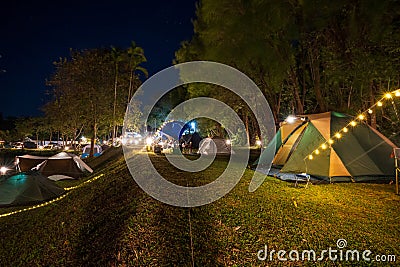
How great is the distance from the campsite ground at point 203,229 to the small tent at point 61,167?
6.68 meters

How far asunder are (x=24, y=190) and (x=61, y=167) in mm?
5050

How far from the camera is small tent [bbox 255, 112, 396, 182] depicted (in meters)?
9.01

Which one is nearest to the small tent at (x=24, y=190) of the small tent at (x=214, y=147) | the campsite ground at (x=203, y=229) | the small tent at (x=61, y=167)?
the campsite ground at (x=203, y=229)

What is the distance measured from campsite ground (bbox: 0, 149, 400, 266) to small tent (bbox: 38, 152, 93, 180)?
6678 mm

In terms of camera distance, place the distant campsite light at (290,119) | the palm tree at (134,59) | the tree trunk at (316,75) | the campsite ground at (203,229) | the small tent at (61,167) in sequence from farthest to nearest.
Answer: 1. the palm tree at (134,59)
2. the small tent at (61,167)
3. the tree trunk at (316,75)
4. the distant campsite light at (290,119)
5. the campsite ground at (203,229)

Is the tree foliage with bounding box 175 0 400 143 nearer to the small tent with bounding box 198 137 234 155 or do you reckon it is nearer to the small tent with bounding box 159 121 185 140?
the small tent with bounding box 198 137 234 155

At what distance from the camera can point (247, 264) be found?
3.98m

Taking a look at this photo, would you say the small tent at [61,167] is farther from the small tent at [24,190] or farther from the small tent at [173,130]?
the small tent at [173,130]

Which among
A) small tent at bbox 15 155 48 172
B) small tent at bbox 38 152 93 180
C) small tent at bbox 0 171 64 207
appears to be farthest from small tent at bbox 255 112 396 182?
small tent at bbox 15 155 48 172

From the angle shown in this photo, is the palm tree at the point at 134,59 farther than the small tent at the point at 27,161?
Yes

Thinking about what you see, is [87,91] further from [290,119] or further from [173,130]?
[290,119]

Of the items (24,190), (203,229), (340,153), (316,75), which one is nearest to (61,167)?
(24,190)

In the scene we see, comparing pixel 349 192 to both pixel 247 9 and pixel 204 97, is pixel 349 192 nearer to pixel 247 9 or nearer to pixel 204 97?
pixel 247 9

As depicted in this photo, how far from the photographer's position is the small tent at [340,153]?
9.01 m
